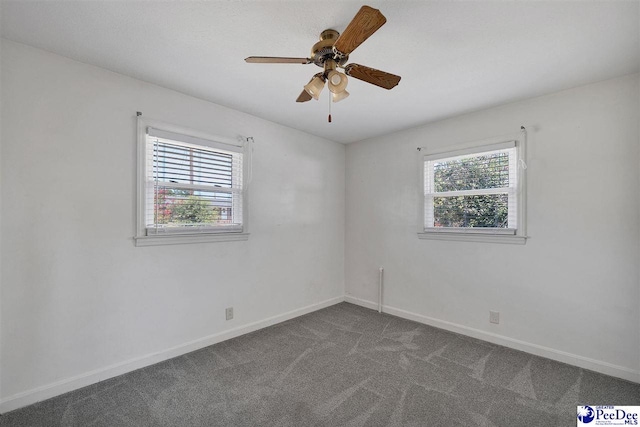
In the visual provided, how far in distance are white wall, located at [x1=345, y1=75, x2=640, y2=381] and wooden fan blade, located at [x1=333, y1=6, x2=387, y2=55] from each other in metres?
2.20

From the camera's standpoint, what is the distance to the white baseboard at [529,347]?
239 centimetres

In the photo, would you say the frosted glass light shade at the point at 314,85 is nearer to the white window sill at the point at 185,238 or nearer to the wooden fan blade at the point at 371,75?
the wooden fan blade at the point at 371,75

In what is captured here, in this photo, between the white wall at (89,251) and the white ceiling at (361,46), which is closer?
the white ceiling at (361,46)

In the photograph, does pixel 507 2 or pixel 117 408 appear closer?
pixel 507 2

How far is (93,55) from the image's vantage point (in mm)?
2164

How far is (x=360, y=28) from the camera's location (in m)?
1.44

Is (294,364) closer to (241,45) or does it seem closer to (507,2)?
(241,45)

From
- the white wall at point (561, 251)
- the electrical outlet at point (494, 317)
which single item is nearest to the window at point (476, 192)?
the white wall at point (561, 251)

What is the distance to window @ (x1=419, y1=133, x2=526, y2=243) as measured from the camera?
2941mm

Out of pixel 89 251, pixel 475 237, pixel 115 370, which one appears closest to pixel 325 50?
pixel 89 251

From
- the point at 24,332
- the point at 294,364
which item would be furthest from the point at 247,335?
the point at 24,332

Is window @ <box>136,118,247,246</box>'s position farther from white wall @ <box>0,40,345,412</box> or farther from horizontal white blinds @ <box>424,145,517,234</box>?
horizontal white blinds @ <box>424,145,517,234</box>

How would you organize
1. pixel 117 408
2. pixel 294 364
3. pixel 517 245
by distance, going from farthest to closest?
pixel 517 245 < pixel 294 364 < pixel 117 408

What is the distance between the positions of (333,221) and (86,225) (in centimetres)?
290
